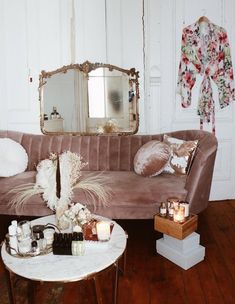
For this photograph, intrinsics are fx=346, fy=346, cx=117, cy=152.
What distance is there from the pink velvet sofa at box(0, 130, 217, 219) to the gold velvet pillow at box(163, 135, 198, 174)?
64 mm

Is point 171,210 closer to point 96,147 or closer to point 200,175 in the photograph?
point 200,175

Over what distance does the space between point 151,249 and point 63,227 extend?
946 mm

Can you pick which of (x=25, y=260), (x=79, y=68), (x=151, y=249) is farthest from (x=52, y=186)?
(x=79, y=68)

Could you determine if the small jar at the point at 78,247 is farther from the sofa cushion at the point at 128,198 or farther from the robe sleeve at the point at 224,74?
the robe sleeve at the point at 224,74

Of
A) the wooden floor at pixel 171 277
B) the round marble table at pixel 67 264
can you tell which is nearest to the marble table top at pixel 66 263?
the round marble table at pixel 67 264

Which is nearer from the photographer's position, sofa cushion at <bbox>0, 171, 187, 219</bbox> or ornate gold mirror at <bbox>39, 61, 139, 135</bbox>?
sofa cushion at <bbox>0, 171, 187, 219</bbox>

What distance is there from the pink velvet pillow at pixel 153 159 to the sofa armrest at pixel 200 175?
267 millimetres

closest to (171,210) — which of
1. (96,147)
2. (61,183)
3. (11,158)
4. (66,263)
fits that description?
(61,183)

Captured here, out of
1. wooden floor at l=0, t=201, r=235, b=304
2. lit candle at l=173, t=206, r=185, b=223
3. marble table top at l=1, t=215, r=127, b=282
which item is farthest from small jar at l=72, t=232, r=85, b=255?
lit candle at l=173, t=206, r=185, b=223

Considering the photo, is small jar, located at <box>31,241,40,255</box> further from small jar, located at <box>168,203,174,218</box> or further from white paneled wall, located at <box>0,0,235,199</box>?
white paneled wall, located at <box>0,0,235,199</box>

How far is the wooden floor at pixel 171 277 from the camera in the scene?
2.17 meters

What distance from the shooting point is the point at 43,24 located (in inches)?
151

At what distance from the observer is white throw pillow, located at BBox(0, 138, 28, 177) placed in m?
3.42

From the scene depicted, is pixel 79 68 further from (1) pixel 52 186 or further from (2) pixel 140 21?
(1) pixel 52 186
